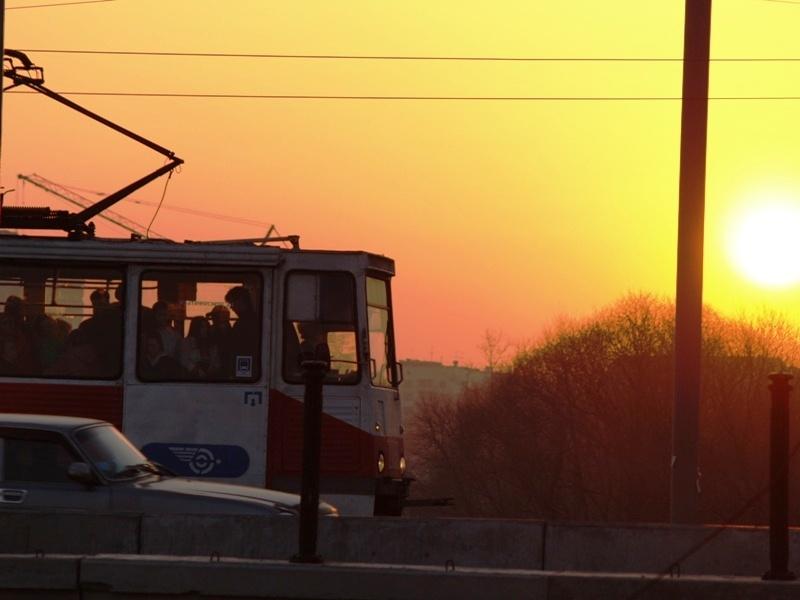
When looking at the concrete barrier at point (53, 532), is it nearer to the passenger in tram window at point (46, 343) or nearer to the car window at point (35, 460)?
the car window at point (35, 460)

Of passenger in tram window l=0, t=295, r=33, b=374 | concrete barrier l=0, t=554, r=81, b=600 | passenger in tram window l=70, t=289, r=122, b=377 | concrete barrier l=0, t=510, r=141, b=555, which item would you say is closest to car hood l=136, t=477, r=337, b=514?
concrete barrier l=0, t=510, r=141, b=555

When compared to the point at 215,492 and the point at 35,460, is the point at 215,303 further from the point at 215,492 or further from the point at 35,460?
the point at 35,460

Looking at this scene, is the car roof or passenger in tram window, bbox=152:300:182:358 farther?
passenger in tram window, bbox=152:300:182:358

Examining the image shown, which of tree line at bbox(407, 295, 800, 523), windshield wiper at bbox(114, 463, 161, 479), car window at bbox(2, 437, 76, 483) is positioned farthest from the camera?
tree line at bbox(407, 295, 800, 523)

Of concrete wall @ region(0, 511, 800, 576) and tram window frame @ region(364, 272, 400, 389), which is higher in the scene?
tram window frame @ region(364, 272, 400, 389)

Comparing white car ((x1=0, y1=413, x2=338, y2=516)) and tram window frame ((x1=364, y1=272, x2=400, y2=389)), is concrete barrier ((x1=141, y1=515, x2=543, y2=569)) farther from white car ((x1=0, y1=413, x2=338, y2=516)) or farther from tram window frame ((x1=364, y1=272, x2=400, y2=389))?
tram window frame ((x1=364, y1=272, x2=400, y2=389))

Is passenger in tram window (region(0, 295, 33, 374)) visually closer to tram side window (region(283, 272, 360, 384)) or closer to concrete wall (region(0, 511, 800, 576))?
tram side window (region(283, 272, 360, 384))

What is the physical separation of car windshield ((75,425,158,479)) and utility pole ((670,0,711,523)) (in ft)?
19.0

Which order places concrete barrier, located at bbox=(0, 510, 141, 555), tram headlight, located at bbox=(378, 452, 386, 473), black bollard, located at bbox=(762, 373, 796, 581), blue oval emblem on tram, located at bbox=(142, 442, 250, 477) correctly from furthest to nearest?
tram headlight, located at bbox=(378, 452, 386, 473) → blue oval emblem on tram, located at bbox=(142, 442, 250, 477) → concrete barrier, located at bbox=(0, 510, 141, 555) → black bollard, located at bbox=(762, 373, 796, 581)

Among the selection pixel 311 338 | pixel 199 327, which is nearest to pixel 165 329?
pixel 199 327

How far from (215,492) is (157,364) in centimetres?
567

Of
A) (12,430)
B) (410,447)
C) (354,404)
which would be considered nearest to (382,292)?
(354,404)

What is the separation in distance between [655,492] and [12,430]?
62655mm

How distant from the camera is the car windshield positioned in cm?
1257
